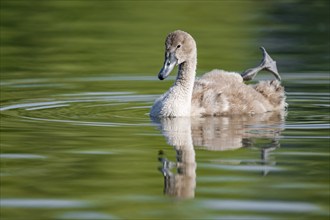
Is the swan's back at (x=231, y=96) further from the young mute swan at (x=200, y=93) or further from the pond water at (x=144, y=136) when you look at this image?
the pond water at (x=144, y=136)

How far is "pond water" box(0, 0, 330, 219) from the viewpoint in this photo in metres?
8.55

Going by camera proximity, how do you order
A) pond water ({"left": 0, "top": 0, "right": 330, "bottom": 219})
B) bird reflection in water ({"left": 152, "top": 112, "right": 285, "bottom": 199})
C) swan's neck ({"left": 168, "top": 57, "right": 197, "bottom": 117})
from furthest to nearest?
swan's neck ({"left": 168, "top": 57, "right": 197, "bottom": 117}) < bird reflection in water ({"left": 152, "top": 112, "right": 285, "bottom": 199}) < pond water ({"left": 0, "top": 0, "right": 330, "bottom": 219})

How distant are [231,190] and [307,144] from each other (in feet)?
7.75

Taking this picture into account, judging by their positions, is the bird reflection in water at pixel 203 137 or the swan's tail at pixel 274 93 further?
the swan's tail at pixel 274 93

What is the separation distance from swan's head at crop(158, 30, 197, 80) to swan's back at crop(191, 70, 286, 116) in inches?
20.0

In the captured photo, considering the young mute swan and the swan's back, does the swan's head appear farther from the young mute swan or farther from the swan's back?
the swan's back

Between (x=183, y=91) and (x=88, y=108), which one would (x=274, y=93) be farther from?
(x=88, y=108)

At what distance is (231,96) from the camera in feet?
45.1

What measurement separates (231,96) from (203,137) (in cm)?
214

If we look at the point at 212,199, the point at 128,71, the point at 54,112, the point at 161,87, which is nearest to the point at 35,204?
the point at 212,199

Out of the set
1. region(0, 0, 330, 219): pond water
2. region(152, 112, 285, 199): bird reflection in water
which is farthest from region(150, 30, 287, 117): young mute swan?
region(0, 0, 330, 219): pond water

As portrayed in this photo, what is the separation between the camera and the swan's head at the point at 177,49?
13360 millimetres

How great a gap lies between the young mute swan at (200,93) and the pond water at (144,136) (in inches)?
11.0

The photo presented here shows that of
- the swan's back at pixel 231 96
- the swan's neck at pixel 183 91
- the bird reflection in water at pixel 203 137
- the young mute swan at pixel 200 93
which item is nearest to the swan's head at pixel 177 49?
the young mute swan at pixel 200 93
